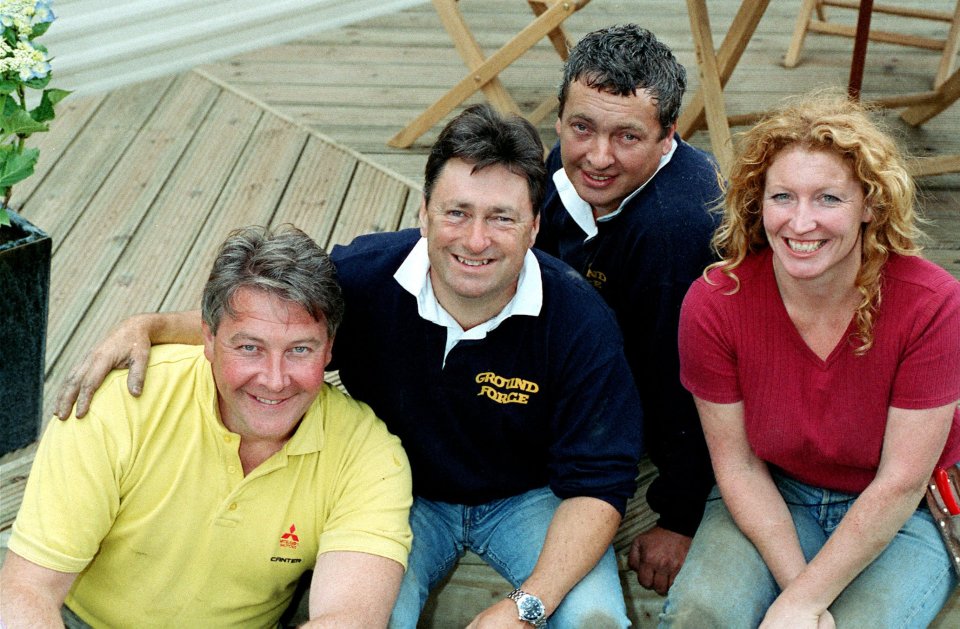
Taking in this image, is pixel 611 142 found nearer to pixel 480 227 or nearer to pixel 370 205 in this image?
pixel 480 227

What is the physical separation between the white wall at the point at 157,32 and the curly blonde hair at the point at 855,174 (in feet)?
8.71

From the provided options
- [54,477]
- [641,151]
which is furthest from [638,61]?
[54,477]

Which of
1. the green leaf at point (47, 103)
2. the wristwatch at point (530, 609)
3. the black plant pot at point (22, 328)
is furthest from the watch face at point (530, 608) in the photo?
the green leaf at point (47, 103)

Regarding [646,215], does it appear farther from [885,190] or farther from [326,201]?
[326,201]

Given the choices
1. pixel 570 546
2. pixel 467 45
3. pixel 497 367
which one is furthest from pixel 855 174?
pixel 467 45

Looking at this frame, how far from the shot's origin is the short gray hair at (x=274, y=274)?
5.88 feet

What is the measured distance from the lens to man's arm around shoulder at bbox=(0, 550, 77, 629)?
1.72 meters

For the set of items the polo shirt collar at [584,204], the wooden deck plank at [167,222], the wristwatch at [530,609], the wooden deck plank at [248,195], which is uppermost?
the polo shirt collar at [584,204]

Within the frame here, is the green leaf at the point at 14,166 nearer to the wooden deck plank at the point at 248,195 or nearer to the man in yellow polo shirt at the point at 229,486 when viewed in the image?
the man in yellow polo shirt at the point at 229,486

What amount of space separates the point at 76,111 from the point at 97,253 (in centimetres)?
96

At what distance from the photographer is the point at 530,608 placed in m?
1.90

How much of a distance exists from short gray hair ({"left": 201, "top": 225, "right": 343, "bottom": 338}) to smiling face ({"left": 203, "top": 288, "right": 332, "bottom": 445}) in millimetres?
14

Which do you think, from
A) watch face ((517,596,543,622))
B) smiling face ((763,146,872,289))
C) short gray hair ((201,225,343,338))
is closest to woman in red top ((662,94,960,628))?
smiling face ((763,146,872,289))

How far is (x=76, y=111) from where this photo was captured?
12.7 ft
